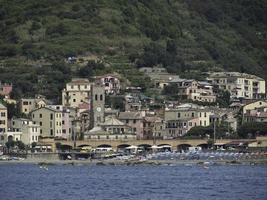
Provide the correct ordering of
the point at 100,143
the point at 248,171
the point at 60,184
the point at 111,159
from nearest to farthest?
the point at 60,184 < the point at 248,171 < the point at 111,159 < the point at 100,143

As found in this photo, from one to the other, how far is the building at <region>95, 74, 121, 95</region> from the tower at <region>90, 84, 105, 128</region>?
53.9 feet

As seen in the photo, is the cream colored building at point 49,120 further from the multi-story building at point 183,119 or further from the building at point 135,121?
the multi-story building at point 183,119

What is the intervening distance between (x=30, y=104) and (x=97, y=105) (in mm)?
8946

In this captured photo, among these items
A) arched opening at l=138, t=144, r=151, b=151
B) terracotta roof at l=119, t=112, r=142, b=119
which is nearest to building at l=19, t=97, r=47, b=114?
terracotta roof at l=119, t=112, r=142, b=119

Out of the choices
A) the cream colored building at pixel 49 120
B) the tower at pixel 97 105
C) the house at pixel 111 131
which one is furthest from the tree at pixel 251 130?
the cream colored building at pixel 49 120

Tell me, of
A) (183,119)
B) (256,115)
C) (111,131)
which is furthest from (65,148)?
(256,115)

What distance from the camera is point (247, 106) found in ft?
602

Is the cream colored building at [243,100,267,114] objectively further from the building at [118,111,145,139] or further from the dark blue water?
the dark blue water

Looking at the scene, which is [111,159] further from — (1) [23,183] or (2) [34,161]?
(1) [23,183]

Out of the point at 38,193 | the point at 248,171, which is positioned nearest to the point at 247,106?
the point at 248,171

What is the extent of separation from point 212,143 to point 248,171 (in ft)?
100

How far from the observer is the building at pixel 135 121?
174750 millimetres

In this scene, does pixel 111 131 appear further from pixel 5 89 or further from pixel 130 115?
pixel 5 89

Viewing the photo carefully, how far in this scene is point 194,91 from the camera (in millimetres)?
196625
